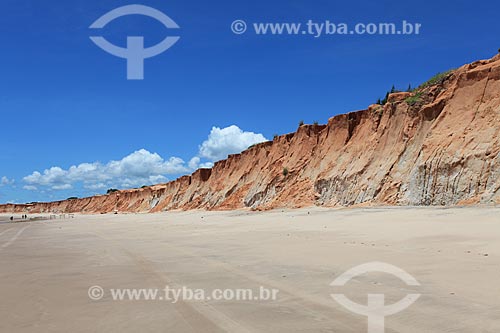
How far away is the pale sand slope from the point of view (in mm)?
4773

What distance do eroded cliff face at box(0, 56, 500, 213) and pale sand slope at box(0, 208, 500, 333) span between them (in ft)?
30.1

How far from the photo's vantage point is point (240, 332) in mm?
4465

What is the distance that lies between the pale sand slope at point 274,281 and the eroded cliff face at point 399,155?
919 centimetres

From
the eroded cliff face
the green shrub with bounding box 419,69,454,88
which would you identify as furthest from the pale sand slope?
the green shrub with bounding box 419,69,454,88

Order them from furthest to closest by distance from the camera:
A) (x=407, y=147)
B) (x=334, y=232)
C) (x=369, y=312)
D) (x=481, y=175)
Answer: (x=407, y=147) → (x=481, y=175) → (x=334, y=232) → (x=369, y=312)

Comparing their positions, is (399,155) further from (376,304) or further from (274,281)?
(376,304)

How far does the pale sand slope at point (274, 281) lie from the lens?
4.77 metres

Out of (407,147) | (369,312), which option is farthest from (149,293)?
(407,147)

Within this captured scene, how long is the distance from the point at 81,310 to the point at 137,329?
1.30 meters

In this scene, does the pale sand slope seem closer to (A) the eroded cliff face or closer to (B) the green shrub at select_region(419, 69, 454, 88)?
(A) the eroded cliff face

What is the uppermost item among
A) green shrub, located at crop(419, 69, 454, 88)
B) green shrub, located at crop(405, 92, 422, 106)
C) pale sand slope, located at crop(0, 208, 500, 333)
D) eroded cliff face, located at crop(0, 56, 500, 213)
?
green shrub, located at crop(419, 69, 454, 88)

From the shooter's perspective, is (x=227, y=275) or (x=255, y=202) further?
(x=255, y=202)

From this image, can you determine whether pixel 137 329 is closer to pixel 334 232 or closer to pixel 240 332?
pixel 240 332

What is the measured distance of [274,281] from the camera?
712 centimetres
